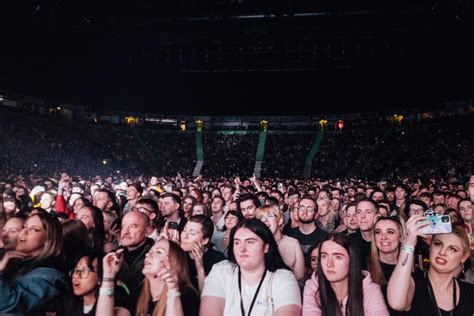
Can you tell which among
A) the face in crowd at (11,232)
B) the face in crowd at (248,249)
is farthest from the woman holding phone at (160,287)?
the face in crowd at (11,232)

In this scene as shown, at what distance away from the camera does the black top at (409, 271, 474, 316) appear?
3.01 m

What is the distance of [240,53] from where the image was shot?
83.8ft

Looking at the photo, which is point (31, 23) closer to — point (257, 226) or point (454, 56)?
point (257, 226)

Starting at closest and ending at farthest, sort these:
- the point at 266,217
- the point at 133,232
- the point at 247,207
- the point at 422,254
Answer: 1. the point at 133,232
2. the point at 422,254
3. the point at 266,217
4. the point at 247,207

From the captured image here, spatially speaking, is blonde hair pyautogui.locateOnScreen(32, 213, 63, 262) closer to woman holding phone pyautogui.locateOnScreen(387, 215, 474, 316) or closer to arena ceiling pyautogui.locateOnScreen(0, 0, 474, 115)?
woman holding phone pyautogui.locateOnScreen(387, 215, 474, 316)

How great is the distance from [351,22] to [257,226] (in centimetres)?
1831

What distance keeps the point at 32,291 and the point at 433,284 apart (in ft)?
9.31

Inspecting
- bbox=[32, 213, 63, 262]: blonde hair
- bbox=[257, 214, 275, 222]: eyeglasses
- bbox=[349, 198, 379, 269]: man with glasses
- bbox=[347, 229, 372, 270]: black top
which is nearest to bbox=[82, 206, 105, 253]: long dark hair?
bbox=[32, 213, 63, 262]: blonde hair

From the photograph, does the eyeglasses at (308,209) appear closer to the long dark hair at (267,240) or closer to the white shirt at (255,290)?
the long dark hair at (267,240)

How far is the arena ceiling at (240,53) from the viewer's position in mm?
18875

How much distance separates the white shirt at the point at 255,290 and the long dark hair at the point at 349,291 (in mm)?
196

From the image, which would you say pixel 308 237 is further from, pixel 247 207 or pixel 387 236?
pixel 387 236

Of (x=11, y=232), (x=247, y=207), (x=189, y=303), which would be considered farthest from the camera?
(x=247, y=207)

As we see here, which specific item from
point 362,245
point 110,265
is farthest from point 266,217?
point 110,265
